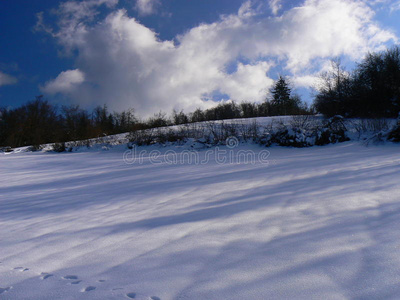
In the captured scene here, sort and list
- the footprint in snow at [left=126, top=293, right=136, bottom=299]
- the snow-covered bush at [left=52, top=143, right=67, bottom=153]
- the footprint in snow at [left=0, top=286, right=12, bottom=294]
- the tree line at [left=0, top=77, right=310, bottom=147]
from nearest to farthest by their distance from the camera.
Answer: the footprint in snow at [left=126, top=293, right=136, bottom=299]
the footprint in snow at [left=0, top=286, right=12, bottom=294]
the snow-covered bush at [left=52, top=143, right=67, bottom=153]
the tree line at [left=0, top=77, right=310, bottom=147]

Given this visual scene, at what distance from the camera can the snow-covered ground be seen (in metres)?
1.40

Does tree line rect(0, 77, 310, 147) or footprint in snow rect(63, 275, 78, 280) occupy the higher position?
tree line rect(0, 77, 310, 147)

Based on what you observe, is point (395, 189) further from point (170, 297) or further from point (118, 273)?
point (118, 273)

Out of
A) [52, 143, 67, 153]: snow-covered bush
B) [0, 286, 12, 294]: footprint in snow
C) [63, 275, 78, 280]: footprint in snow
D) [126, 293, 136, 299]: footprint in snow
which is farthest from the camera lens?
[52, 143, 67, 153]: snow-covered bush

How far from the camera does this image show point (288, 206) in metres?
2.81

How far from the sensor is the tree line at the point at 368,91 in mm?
16344

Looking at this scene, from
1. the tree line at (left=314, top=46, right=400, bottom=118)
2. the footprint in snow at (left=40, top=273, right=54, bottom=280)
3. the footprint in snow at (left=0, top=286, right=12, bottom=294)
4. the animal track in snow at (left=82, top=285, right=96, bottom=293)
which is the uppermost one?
the tree line at (left=314, top=46, right=400, bottom=118)

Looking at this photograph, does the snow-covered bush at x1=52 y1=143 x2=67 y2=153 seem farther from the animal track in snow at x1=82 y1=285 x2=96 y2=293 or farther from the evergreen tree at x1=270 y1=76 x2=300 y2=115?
the evergreen tree at x1=270 y1=76 x2=300 y2=115

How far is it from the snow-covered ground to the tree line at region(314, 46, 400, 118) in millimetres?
16079

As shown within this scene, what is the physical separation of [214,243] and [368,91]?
2213 centimetres

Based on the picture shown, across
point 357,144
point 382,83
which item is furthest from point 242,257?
point 382,83

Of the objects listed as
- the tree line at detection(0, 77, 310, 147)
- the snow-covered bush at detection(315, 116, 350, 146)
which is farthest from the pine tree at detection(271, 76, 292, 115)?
the snow-covered bush at detection(315, 116, 350, 146)

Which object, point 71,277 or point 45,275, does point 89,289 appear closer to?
point 71,277

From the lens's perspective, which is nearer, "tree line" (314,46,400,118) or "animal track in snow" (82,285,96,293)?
"animal track in snow" (82,285,96,293)
